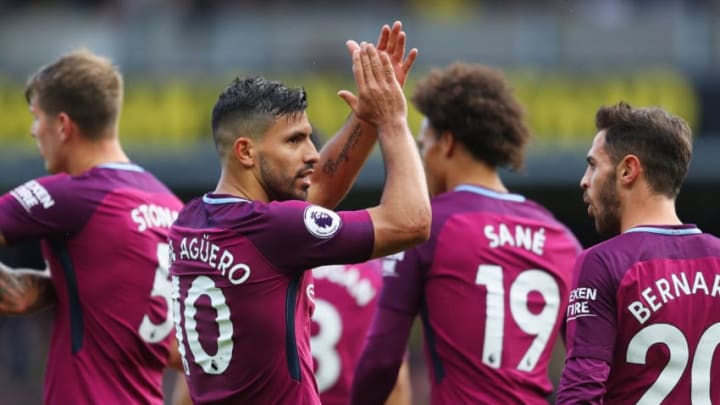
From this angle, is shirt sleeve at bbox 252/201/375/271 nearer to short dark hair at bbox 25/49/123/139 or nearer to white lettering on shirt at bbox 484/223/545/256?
white lettering on shirt at bbox 484/223/545/256

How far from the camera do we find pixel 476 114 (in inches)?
256

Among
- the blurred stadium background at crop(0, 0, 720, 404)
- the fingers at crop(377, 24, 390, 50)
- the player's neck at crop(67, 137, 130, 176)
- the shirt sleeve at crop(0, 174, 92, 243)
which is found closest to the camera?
the fingers at crop(377, 24, 390, 50)

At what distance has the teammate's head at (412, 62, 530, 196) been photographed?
645 centimetres

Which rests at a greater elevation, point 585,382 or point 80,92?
point 80,92

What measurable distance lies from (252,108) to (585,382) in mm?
1557

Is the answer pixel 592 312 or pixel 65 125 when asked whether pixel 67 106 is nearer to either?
pixel 65 125

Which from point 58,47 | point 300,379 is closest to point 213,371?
point 300,379

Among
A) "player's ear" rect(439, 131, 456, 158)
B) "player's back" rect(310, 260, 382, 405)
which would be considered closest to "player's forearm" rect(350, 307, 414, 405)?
"player's ear" rect(439, 131, 456, 158)

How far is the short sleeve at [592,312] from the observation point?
4715 mm

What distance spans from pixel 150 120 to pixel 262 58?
148cm

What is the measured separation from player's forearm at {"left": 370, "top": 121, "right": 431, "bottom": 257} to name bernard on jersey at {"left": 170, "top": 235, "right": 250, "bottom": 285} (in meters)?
0.50

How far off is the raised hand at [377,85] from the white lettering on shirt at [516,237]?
135cm

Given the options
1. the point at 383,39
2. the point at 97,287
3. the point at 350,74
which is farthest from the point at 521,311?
the point at 350,74

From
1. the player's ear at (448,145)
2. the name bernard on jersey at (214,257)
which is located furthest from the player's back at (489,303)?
the name bernard on jersey at (214,257)
